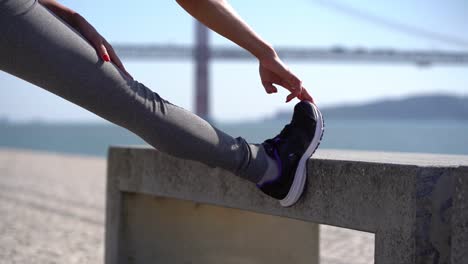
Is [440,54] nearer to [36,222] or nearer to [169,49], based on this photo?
[169,49]

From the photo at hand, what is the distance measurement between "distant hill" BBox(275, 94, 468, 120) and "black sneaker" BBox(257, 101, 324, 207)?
34993mm

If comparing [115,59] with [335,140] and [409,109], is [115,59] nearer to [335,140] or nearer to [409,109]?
[335,140]

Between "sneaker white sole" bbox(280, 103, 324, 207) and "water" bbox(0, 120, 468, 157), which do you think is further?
"water" bbox(0, 120, 468, 157)

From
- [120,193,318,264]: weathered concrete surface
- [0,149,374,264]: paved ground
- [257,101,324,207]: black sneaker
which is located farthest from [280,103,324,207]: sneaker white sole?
[0,149,374,264]: paved ground

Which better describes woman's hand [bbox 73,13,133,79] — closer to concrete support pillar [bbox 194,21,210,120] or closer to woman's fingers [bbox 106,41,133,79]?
woman's fingers [bbox 106,41,133,79]

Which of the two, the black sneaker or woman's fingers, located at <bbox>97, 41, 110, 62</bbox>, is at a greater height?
woman's fingers, located at <bbox>97, 41, 110, 62</bbox>

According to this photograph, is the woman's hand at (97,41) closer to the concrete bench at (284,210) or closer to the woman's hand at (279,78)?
the woman's hand at (279,78)

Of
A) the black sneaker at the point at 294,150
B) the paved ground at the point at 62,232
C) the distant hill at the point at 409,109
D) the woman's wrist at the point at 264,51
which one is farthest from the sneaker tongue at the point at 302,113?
the distant hill at the point at 409,109

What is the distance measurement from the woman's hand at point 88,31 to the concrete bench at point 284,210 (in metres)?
0.36

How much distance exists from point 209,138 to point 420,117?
41204mm

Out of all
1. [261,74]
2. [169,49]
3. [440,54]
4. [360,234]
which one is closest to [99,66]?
[261,74]

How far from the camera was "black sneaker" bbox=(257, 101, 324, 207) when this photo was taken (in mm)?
1005

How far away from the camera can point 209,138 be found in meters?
0.95

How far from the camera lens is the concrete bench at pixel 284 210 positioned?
861mm
